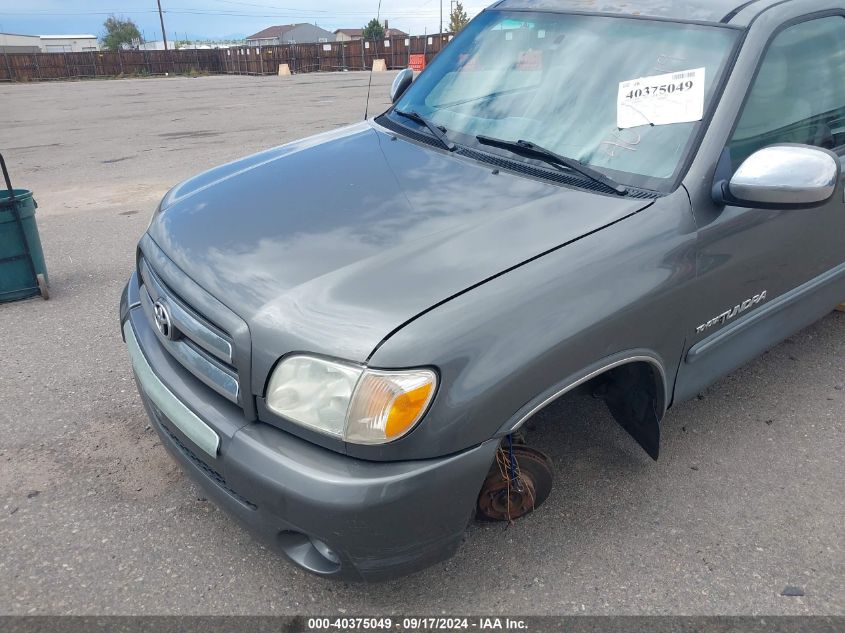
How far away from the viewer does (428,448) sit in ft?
5.61

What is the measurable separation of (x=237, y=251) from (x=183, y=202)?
0.66 meters

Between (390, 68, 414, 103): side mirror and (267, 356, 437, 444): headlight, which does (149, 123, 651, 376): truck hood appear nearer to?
(267, 356, 437, 444): headlight

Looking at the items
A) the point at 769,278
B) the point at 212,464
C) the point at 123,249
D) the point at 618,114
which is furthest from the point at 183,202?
the point at 123,249

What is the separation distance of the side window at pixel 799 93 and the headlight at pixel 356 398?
149cm

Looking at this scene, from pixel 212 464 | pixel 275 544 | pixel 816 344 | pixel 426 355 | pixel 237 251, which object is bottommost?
pixel 816 344

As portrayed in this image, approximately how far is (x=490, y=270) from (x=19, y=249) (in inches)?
145

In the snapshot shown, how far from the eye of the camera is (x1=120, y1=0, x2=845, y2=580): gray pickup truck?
1727mm

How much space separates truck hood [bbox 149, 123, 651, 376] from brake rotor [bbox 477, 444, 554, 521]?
68 centimetres

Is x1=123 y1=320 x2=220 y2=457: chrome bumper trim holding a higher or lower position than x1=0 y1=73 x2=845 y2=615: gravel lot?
higher

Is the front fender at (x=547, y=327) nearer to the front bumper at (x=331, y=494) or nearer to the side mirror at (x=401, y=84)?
the front bumper at (x=331, y=494)

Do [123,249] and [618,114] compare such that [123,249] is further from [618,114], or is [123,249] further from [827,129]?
[827,129]

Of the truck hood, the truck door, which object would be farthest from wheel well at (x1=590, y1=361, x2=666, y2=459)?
the truck hood

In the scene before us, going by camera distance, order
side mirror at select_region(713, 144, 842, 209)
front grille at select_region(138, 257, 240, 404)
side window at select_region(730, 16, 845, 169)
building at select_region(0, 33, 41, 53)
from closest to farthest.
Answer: front grille at select_region(138, 257, 240, 404) → side mirror at select_region(713, 144, 842, 209) → side window at select_region(730, 16, 845, 169) → building at select_region(0, 33, 41, 53)

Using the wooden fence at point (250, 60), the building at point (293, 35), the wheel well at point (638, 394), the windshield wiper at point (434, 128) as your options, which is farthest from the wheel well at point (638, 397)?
the building at point (293, 35)
